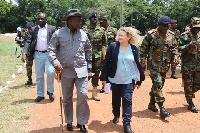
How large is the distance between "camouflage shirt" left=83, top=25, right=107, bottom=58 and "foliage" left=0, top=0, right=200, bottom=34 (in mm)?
46742

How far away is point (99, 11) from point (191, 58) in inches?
2314

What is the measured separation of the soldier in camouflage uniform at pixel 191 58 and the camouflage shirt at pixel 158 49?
0.46 metres

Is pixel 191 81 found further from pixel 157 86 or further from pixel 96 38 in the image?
pixel 96 38

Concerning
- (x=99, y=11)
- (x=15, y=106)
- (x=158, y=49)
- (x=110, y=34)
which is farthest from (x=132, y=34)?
(x=99, y=11)

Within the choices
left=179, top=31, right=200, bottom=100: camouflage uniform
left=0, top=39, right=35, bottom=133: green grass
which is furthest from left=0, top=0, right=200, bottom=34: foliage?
left=179, top=31, right=200, bottom=100: camouflage uniform

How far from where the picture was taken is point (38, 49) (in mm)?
6949

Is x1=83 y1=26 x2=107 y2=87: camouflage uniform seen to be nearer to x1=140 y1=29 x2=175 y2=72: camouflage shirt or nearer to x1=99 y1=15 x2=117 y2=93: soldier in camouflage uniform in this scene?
x1=99 y1=15 x2=117 y2=93: soldier in camouflage uniform

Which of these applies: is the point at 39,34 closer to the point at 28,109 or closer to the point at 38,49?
the point at 38,49

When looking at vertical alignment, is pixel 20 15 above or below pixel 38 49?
above

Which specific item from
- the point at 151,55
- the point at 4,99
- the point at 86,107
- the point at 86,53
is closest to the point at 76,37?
the point at 86,53

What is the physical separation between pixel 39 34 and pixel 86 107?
3032 millimetres

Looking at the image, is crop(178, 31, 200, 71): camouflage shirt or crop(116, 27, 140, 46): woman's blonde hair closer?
crop(116, 27, 140, 46): woman's blonde hair

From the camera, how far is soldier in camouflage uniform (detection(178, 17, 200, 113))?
5941 millimetres

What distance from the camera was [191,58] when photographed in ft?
19.9
